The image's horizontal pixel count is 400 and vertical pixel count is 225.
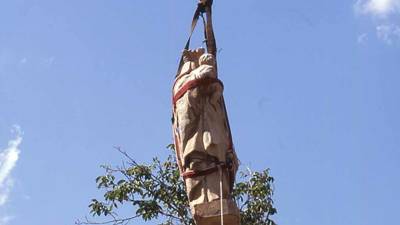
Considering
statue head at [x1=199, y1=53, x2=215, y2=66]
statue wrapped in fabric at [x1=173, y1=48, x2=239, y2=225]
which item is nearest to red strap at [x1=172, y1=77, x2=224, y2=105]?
statue wrapped in fabric at [x1=173, y1=48, x2=239, y2=225]

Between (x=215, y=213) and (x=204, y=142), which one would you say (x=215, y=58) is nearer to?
(x=204, y=142)

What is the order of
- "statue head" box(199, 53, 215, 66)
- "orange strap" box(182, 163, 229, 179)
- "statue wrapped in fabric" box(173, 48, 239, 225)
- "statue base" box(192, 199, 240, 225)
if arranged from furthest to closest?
1. "statue head" box(199, 53, 215, 66)
2. "orange strap" box(182, 163, 229, 179)
3. "statue wrapped in fabric" box(173, 48, 239, 225)
4. "statue base" box(192, 199, 240, 225)

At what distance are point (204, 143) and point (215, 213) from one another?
59 centimetres

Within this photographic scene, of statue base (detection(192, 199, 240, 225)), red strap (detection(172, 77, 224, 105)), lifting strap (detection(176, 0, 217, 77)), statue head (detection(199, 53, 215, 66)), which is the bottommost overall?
statue base (detection(192, 199, 240, 225))

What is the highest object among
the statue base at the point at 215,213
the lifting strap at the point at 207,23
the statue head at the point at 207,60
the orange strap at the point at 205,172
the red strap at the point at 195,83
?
the lifting strap at the point at 207,23

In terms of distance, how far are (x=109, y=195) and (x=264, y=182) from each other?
2.27 meters

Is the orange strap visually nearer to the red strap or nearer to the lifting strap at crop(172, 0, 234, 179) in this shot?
the lifting strap at crop(172, 0, 234, 179)

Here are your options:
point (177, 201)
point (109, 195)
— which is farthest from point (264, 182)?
point (109, 195)

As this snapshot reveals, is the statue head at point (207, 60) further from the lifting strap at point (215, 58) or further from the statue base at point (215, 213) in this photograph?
the statue base at point (215, 213)

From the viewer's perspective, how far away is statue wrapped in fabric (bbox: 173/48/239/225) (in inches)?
210

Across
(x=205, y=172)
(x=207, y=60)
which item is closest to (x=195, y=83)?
(x=207, y=60)

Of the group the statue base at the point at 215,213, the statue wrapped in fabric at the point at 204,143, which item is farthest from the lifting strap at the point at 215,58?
the statue base at the point at 215,213

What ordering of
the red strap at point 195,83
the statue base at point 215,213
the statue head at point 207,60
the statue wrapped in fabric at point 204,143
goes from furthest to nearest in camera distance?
1. the statue head at point 207,60
2. the red strap at point 195,83
3. the statue wrapped in fabric at point 204,143
4. the statue base at point 215,213

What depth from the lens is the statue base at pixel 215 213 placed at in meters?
5.24
